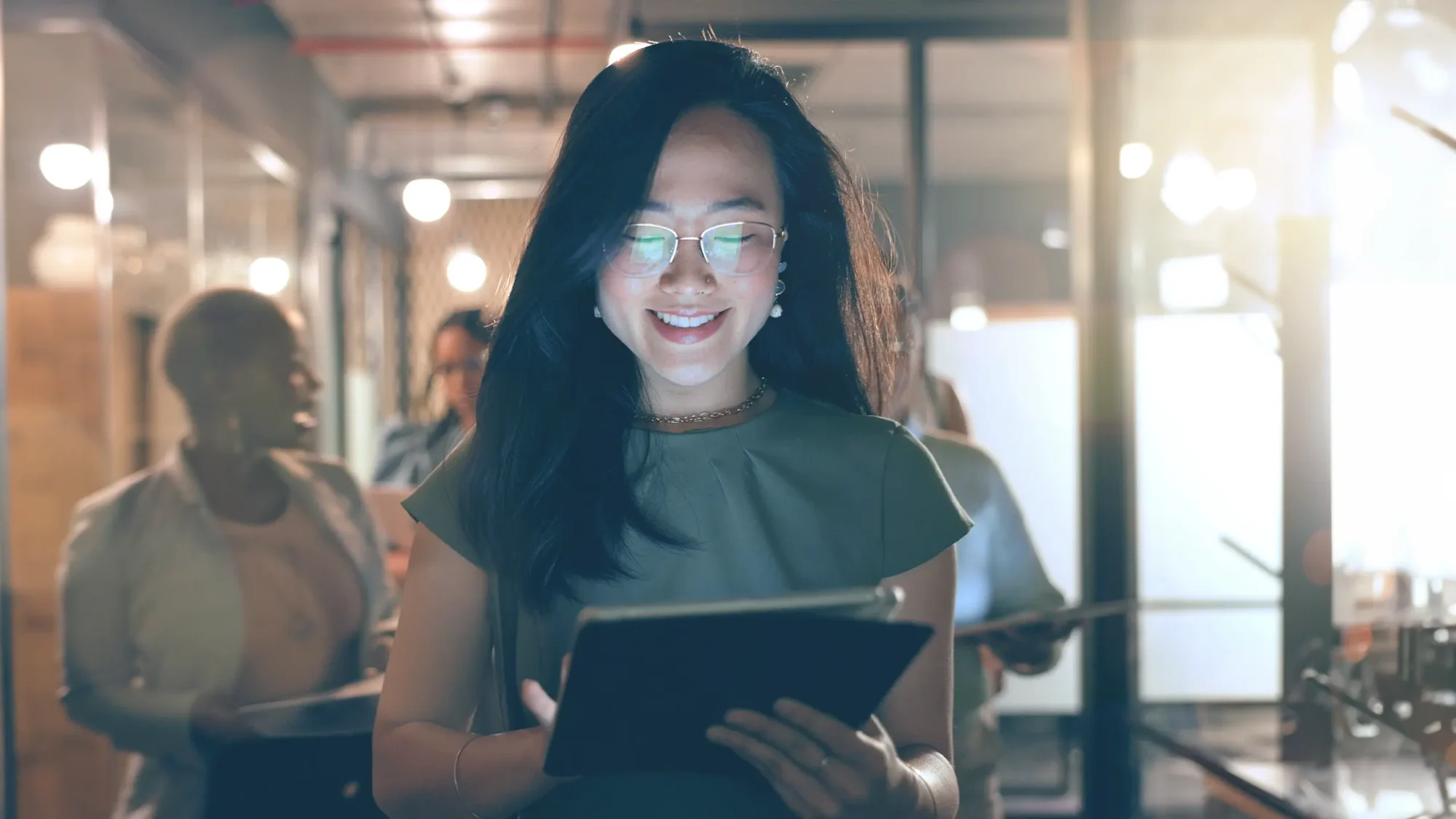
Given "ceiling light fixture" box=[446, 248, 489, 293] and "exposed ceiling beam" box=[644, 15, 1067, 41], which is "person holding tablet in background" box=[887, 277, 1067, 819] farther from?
"ceiling light fixture" box=[446, 248, 489, 293]

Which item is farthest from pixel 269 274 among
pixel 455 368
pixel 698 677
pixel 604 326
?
pixel 698 677

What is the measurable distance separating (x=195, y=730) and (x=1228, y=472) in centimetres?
236

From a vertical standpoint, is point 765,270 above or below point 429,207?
below

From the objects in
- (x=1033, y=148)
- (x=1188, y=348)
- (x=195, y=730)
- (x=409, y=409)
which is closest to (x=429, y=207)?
(x=409, y=409)

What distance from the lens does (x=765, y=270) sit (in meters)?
1.19

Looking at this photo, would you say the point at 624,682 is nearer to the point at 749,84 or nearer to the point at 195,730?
the point at 749,84

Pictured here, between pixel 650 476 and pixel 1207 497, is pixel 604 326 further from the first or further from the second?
pixel 1207 497

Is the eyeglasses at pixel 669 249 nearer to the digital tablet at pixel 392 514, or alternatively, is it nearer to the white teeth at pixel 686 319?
the white teeth at pixel 686 319

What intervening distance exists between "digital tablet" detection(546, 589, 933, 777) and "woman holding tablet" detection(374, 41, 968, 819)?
116 millimetres

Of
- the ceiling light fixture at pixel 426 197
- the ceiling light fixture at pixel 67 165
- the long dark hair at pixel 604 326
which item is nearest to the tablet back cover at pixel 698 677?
the long dark hair at pixel 604 326

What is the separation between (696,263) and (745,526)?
0.25 meters

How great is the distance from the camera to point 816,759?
1.02m

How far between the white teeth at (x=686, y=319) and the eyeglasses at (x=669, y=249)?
39 millimetres

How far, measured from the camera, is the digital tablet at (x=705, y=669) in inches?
36.2
